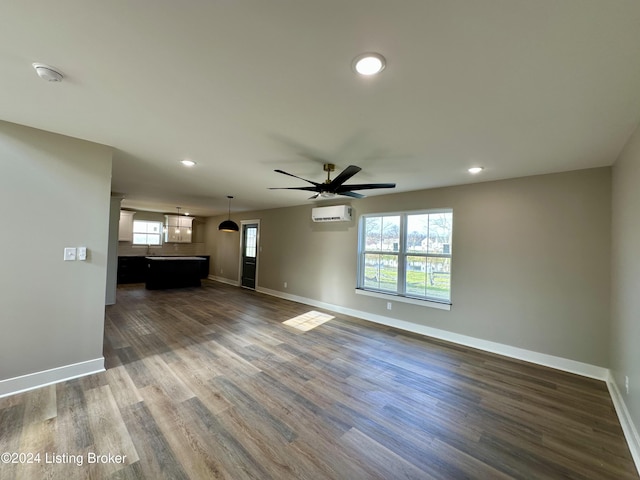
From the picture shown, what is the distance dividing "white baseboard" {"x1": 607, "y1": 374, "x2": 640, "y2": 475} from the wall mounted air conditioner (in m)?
4.12

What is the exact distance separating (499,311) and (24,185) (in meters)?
5.62

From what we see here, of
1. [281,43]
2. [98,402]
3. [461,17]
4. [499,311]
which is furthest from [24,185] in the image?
[499,311]

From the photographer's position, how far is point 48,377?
2.51 metres

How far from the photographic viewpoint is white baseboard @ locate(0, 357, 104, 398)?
2.33 m

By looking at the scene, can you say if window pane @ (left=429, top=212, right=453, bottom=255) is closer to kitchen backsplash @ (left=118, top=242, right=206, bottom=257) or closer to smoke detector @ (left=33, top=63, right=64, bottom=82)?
smoke detector @ (left=33, top=63, right=64, bottom=82)

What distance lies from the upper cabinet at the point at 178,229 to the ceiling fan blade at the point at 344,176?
8.75 metres

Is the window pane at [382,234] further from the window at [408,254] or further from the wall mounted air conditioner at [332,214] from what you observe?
the wall mounted air conditioner at [332,214]

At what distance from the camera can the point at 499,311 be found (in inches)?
143

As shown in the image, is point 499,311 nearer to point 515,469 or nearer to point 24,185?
point 515,469

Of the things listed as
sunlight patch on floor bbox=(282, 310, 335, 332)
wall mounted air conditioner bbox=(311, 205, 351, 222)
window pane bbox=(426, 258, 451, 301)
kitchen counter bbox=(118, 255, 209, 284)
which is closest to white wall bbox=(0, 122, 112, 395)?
sunlight patch on floor bbox=(282, 310, 335, 332)

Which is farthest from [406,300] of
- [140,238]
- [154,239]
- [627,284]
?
[140,238]

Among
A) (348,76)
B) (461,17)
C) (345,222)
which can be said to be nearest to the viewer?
(461,17)

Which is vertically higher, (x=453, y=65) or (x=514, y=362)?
(x=453, y=65)

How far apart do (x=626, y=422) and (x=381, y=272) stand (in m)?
3.30
